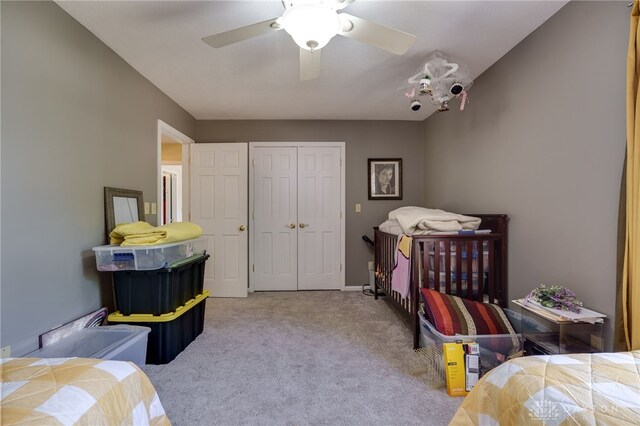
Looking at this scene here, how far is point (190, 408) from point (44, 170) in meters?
1.56

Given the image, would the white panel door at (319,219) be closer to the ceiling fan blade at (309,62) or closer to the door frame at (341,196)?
the door frame at (341,196)

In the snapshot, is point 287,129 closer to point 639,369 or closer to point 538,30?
point 538,30

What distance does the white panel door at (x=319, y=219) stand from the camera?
11.8 feet

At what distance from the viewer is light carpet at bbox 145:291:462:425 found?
4.54 ft

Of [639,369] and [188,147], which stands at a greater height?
[188,147]

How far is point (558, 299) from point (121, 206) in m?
3.03

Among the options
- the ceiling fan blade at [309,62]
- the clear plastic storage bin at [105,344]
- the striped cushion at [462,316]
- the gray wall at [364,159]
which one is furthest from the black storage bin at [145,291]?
the gray wall at [364,159]

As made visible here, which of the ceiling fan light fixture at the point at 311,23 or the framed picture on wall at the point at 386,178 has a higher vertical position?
the ceiling fan light fixture at the point at 311,23

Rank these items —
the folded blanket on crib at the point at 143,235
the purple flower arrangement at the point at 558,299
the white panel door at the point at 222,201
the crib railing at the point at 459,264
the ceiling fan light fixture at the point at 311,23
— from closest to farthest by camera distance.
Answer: the ceiling fan light fixture at the point at 311,23, the purple flower arrangement at the point at 558,299, the folded blanket on crib at the point at 143,235, the crib railing at the point at 459,264, the white panel door at the point at 222,201

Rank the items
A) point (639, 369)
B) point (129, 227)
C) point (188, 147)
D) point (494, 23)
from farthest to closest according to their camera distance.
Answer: point (188, 147)
point (129, 227)
point (494, 23)
point (639, 369)

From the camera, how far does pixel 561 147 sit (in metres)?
1.61

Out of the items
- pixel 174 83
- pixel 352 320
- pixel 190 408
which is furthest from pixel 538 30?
pixel 190 408

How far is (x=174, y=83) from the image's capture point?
252 centimetres

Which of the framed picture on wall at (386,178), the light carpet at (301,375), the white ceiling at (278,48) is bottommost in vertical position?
the light carpet at (301,375)
